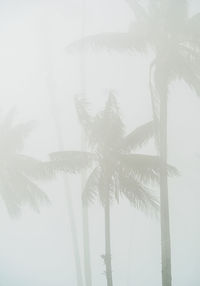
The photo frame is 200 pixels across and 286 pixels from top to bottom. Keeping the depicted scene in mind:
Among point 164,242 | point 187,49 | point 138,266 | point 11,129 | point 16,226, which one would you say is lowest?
point 138,266

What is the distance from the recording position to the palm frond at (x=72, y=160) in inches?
684

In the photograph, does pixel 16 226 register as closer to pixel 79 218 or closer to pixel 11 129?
pixel 79 218

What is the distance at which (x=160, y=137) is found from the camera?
57.8 ft

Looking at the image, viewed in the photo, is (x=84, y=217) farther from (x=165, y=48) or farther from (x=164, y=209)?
(x=165, y=48)

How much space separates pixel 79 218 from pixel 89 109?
206 feet

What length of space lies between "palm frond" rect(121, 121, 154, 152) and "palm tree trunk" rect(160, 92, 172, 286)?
49 centimetres

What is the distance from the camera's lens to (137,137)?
17469mm

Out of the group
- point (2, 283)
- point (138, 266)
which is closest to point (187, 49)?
point (2, 283)

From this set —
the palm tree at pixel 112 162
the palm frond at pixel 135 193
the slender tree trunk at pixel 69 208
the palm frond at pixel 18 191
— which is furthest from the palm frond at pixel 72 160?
the slender tree trunk at pixel 69 208

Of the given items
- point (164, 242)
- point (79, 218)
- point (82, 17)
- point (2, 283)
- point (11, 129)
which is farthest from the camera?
point (79, 218)

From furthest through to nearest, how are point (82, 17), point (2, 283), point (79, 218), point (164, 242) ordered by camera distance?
1. point (79, 218)
2. point (2, 283)
3. point (82, 17)
4. point (164, 242)

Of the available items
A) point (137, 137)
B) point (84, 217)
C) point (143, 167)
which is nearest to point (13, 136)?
point (84, 217)

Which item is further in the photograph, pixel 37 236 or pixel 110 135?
pixel 37 236

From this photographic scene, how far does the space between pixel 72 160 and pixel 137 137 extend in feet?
8.92
